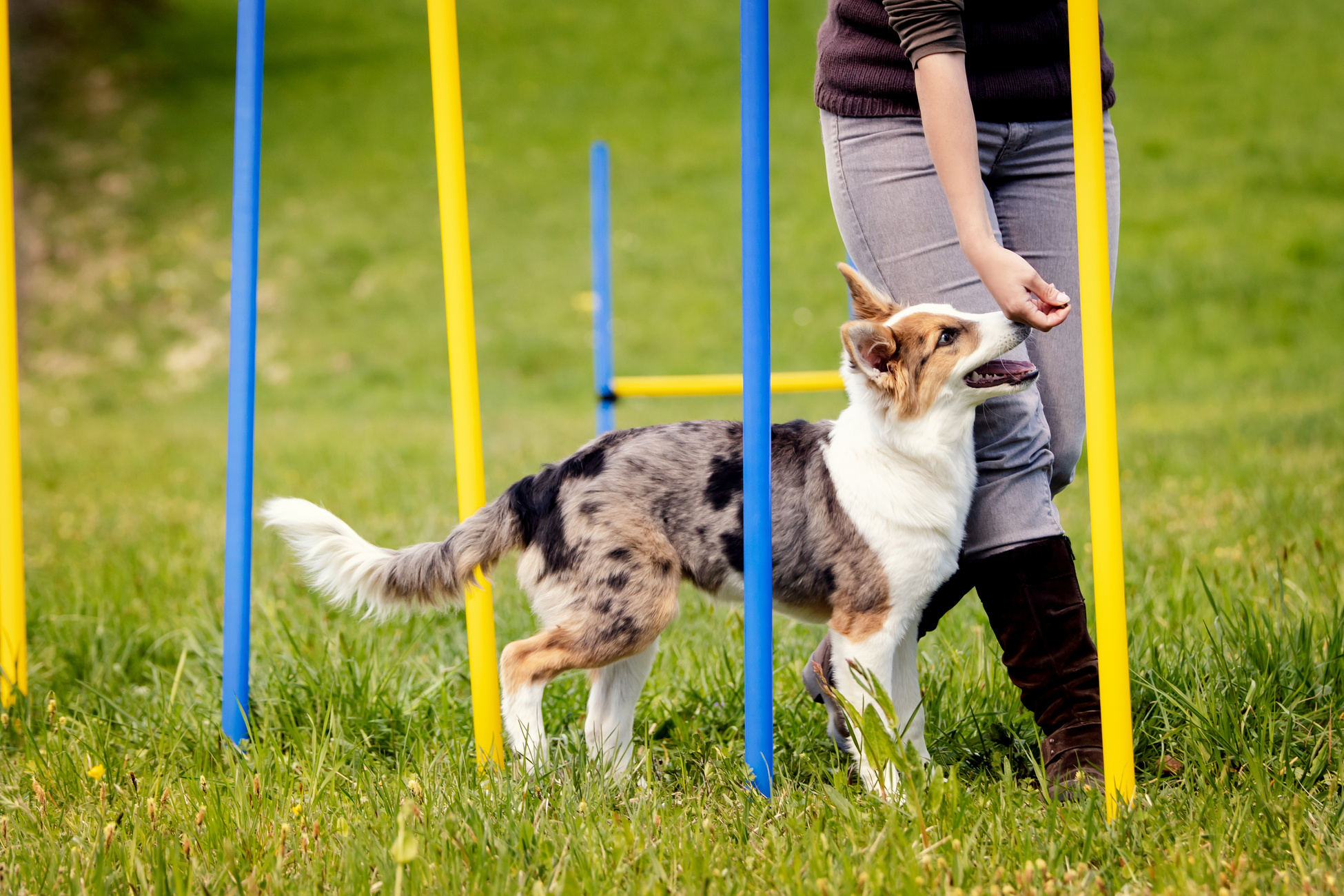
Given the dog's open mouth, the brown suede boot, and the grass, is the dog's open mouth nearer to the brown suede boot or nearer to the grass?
the brown suede boot

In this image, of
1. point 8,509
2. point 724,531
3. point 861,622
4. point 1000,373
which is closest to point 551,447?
point 8,509

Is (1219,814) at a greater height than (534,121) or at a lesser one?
lesser

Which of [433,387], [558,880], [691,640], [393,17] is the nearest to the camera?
[558,880]

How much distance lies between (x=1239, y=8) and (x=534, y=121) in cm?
1057

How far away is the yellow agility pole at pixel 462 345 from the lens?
250 centimetres

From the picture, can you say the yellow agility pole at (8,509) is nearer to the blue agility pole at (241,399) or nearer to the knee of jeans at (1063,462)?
the blue agility pole at (241,399)

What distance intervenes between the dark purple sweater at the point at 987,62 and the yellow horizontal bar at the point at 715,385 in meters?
1.41

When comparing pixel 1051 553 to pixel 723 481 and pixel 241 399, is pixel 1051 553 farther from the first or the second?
pixel 241 399

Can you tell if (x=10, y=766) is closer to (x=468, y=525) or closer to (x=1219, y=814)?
(x=468, y=525)

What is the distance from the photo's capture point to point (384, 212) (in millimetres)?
15344

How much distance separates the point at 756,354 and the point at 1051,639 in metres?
0.93

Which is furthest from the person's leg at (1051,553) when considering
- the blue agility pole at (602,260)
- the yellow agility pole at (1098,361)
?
the blue agility pole at (602,260)

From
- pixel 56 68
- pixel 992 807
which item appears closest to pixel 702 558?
pixel 992 807

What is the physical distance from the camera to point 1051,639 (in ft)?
7.99
